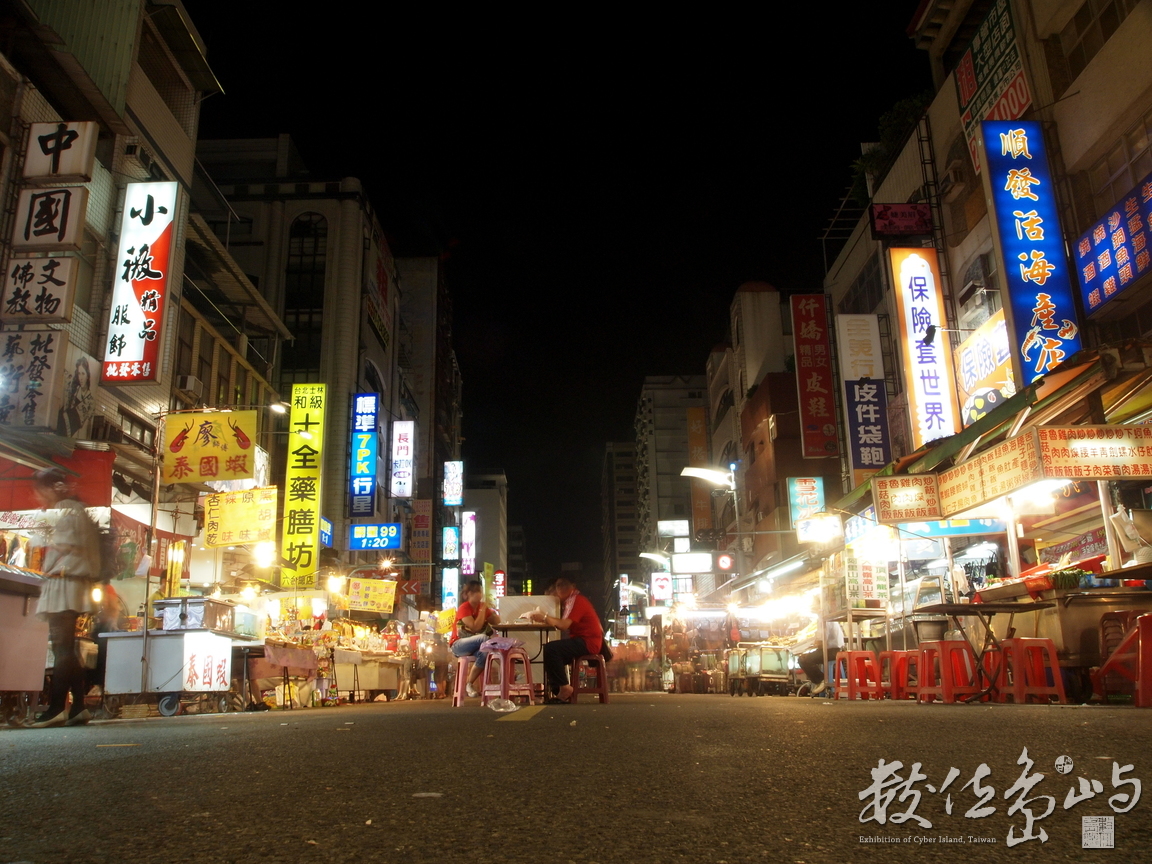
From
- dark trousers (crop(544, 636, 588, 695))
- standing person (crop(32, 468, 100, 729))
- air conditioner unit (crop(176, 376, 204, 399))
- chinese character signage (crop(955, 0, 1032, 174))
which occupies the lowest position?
dark trousers (crop(544, 636, 588, 695))

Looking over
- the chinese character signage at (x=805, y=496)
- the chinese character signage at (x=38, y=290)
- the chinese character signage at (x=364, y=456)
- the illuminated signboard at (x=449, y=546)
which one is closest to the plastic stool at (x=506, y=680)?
the chinese character signage at (x=38, y=290)

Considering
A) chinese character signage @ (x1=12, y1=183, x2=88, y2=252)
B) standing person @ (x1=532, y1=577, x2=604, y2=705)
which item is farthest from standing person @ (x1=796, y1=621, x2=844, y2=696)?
chinese character signage @ (x1=12, y1=183, x2=88, y2=252)

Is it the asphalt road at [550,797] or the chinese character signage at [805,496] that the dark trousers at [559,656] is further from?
the chinese character signage at [805,496]

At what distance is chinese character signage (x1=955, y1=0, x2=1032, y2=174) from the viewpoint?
16.8 meters

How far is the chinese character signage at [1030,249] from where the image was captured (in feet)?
44.9

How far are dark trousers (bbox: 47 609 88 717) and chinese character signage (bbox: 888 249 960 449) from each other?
14726 mm

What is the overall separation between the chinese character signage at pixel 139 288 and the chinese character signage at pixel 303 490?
10686 mm

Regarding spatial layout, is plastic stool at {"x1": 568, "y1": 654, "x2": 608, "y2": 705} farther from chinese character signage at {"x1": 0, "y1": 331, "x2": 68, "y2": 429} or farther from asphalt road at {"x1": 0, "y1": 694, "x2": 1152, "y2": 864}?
chinese character signage at {"x1": 0, "y1": 331, "x2": 68, "y2": 429}

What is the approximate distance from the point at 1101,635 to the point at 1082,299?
6591 mm

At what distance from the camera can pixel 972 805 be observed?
257 centimetres

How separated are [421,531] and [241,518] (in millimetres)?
32994

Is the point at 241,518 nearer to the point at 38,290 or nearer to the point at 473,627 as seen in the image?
the point at 38,290

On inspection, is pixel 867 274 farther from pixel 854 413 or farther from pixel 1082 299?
pixel 1082 299

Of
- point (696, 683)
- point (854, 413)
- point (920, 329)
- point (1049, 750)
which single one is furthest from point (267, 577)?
point (1049, 750)
